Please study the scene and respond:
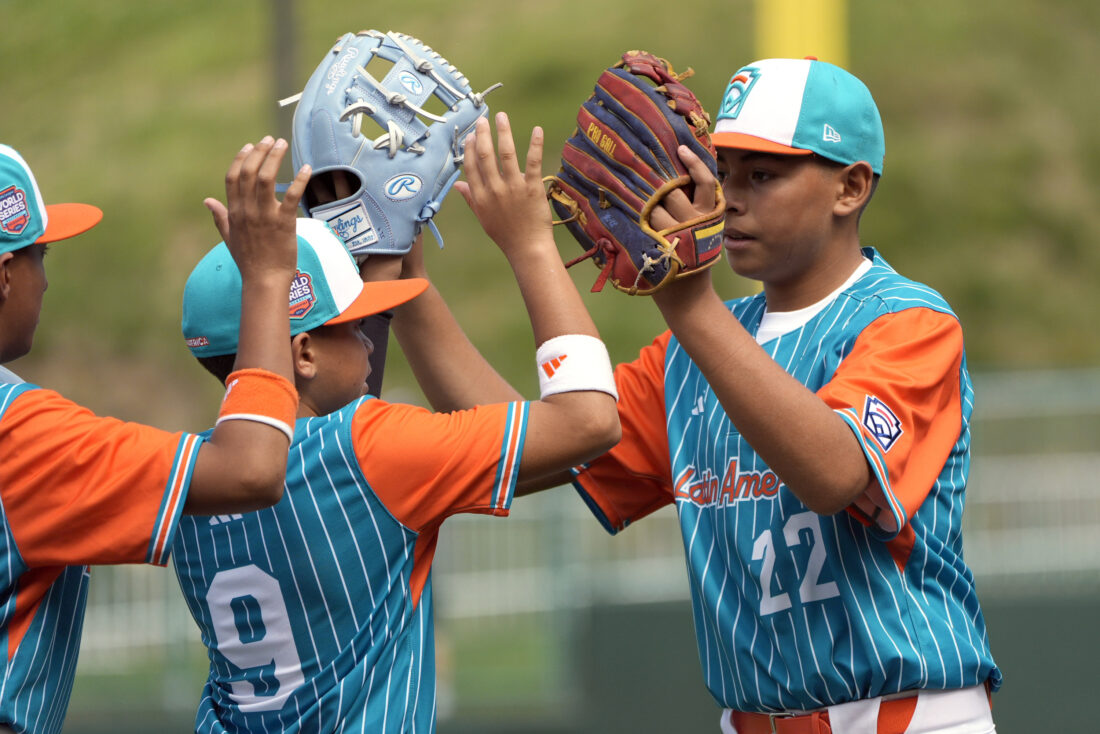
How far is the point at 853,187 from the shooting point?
279cm

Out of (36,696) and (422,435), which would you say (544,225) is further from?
(36,696)

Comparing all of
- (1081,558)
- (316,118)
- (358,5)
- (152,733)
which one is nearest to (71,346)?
(358,5)

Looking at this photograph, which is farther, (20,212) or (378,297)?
(378,297)

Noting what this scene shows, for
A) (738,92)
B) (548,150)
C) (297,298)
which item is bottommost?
(297,298)

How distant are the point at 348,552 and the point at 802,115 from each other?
123cm

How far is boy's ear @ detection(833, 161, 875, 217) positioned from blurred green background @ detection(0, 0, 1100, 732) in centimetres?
1367

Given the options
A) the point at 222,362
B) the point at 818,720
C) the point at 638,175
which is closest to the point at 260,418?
the point at 222,362

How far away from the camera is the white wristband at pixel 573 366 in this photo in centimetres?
245

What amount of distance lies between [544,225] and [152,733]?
586 centimetres

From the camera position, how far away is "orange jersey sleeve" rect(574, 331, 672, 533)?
3.06 m

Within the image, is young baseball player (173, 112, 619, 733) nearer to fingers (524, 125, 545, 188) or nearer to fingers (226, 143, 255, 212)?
fingers (524, 125, 545, 188)

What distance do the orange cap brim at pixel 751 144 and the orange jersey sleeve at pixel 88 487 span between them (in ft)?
3.98

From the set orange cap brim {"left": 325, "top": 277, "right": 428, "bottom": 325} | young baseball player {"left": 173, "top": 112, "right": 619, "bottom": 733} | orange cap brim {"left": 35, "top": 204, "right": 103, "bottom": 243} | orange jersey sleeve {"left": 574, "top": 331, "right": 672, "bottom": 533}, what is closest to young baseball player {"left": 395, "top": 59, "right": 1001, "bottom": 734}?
orange jersey sleeve {"left": 574, "top": 331, "right": 672, "bottom": 533}

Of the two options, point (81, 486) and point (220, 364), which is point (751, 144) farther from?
point (81, 486)
